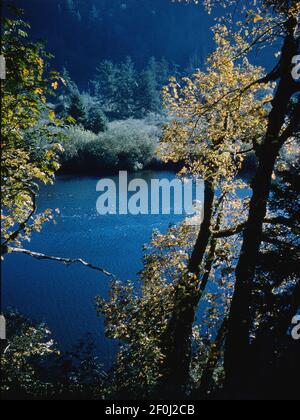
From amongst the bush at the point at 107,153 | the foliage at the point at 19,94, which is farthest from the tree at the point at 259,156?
the bush at the point at 107,153

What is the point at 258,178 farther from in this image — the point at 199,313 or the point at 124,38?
the point at 124,38

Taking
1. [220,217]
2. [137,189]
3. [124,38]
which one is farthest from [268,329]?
[124,38]

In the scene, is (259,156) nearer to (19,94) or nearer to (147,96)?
(19,94)

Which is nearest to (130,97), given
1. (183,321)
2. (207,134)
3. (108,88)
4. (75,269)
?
(108,88)

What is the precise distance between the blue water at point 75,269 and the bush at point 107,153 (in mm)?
18463

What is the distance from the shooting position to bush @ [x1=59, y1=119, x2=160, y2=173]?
57594 mm

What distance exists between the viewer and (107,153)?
192 ft

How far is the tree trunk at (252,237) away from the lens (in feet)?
27.8

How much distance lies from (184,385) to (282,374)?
339 centimetres

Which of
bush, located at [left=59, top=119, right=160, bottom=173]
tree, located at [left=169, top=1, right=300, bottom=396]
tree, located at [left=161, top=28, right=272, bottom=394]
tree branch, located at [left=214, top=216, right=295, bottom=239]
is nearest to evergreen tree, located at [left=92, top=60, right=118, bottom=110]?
bush, located at [left=59, top=119, right=160, bottom=173]

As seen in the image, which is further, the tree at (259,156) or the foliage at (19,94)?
the tree at (259,156)

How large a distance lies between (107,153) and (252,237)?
168 ft

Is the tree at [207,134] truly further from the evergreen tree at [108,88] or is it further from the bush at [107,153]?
the evergreen tree at [108,88]

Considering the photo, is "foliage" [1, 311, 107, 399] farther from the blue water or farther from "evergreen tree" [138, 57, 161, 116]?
"evergreen tree" [138, 57, 161, 116]
